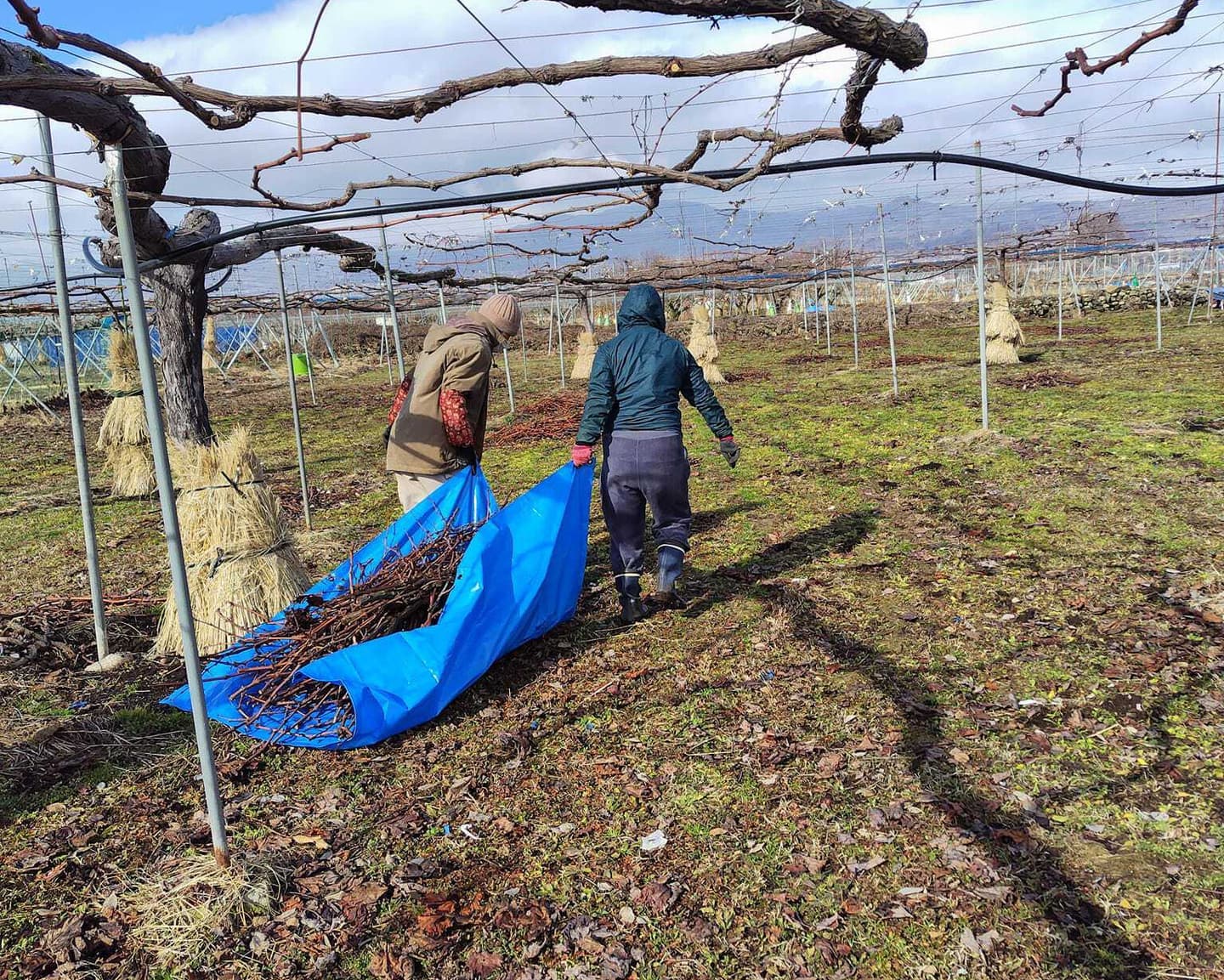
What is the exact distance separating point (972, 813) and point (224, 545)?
399 cm

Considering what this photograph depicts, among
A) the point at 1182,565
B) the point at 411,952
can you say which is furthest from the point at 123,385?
the point at 1182,565

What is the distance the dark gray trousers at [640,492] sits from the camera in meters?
4.51

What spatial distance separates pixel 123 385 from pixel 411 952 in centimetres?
952

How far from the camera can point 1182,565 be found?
16.1 ft

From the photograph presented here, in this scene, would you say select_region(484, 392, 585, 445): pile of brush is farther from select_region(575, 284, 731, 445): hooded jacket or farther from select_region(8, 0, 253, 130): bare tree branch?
select_region(8, 0, 253, 130): bare tree branch

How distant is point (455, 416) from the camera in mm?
4668

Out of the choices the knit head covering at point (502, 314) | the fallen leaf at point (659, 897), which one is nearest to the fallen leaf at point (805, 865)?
the fallen leaf at point (659, 897)

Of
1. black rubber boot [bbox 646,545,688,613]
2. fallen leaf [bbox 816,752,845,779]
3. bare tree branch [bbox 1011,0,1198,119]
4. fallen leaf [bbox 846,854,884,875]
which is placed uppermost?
bare tree branch [bbox 1011,0,1198,119]

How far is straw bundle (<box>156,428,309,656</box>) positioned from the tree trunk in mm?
1735

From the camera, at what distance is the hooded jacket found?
4.51 metres

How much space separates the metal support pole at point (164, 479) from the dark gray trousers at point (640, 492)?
251 centimetres

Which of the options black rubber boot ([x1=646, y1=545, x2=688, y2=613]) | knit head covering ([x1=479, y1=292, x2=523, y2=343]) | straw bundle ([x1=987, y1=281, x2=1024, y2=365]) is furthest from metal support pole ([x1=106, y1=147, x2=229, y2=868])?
straw bundle ([x1=987, y1=281, x2=1024, y2=365])

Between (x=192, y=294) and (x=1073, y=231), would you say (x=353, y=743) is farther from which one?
(x=1073, y=231)

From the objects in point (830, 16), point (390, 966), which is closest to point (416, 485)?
point (390, 966)
